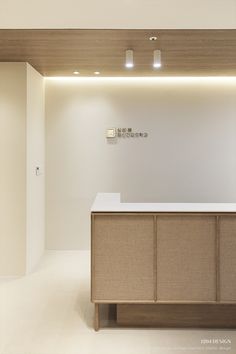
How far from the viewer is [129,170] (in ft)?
17.7

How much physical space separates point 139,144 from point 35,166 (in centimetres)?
165

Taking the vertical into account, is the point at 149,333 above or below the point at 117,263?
below

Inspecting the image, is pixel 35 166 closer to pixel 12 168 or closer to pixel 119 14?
pixel 12 168

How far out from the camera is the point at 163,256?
282 cm

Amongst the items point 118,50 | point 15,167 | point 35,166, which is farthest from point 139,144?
point 15,167

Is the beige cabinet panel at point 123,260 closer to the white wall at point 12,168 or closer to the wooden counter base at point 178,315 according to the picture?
the wooden counter base at point 178,315

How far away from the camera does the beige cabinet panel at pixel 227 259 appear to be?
2795 millimetres

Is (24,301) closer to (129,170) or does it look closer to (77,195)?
(77,195)

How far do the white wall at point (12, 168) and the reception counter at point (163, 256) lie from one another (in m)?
1.85

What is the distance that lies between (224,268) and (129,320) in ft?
3.09

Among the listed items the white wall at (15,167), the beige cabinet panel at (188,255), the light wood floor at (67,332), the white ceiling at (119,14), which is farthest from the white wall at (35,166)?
the beige cabinet panel at (188,255)

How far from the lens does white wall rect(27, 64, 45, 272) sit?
445cm

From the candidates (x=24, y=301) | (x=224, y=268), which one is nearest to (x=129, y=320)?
(x=224, y=268)

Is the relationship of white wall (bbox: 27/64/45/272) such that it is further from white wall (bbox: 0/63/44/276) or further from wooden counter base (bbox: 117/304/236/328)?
wooden counter base (bbox: 117/304/236/328)
